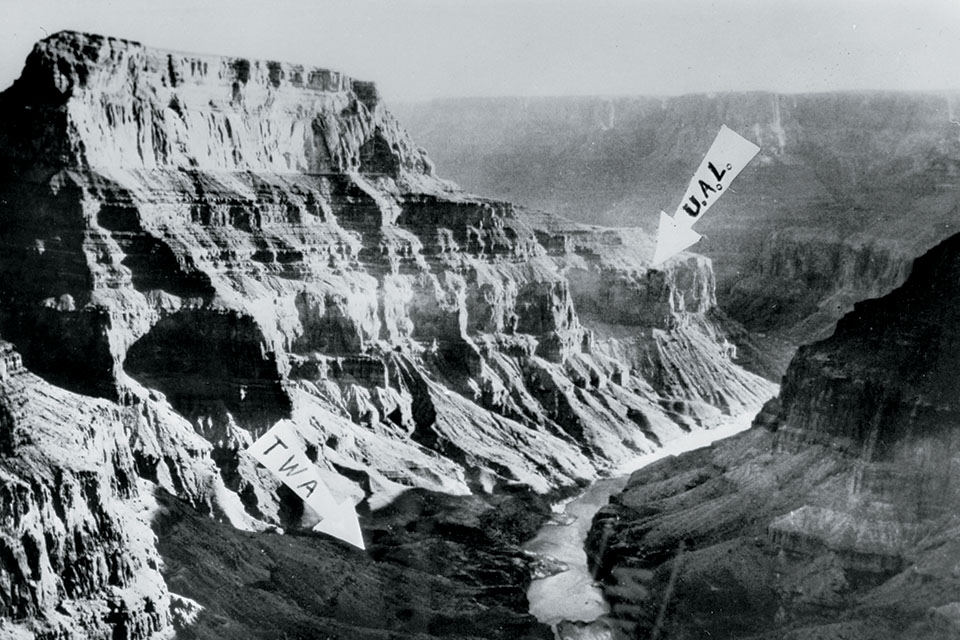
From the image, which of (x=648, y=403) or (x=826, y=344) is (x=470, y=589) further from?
(x=648, y=403)

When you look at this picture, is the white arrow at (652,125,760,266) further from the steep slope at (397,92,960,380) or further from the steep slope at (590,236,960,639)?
the steep slope at (397,92,960,380)

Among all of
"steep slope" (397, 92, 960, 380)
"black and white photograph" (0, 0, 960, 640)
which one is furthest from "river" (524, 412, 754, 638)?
"steep slope" (397, 92, 960, 380)

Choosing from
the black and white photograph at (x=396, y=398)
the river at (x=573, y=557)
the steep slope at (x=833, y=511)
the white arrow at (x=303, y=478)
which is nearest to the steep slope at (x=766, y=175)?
the black and white photograph at (x=396, y=398)

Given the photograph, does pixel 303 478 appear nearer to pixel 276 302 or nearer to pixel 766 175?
pixel 276 302

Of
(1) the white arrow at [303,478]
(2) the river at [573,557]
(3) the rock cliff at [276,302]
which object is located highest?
(3) the rock cliff at [276,302]

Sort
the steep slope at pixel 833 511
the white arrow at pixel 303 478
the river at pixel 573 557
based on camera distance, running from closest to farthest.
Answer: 1. the steep slope at pixel 833 511
2. the river at pixel 573 557
3. the white arrow at pixel 303 478

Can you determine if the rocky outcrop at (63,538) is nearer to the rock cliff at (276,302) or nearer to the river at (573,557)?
the rock cliff at (276,302)

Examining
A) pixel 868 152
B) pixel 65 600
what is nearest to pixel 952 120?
pixel 868 152
